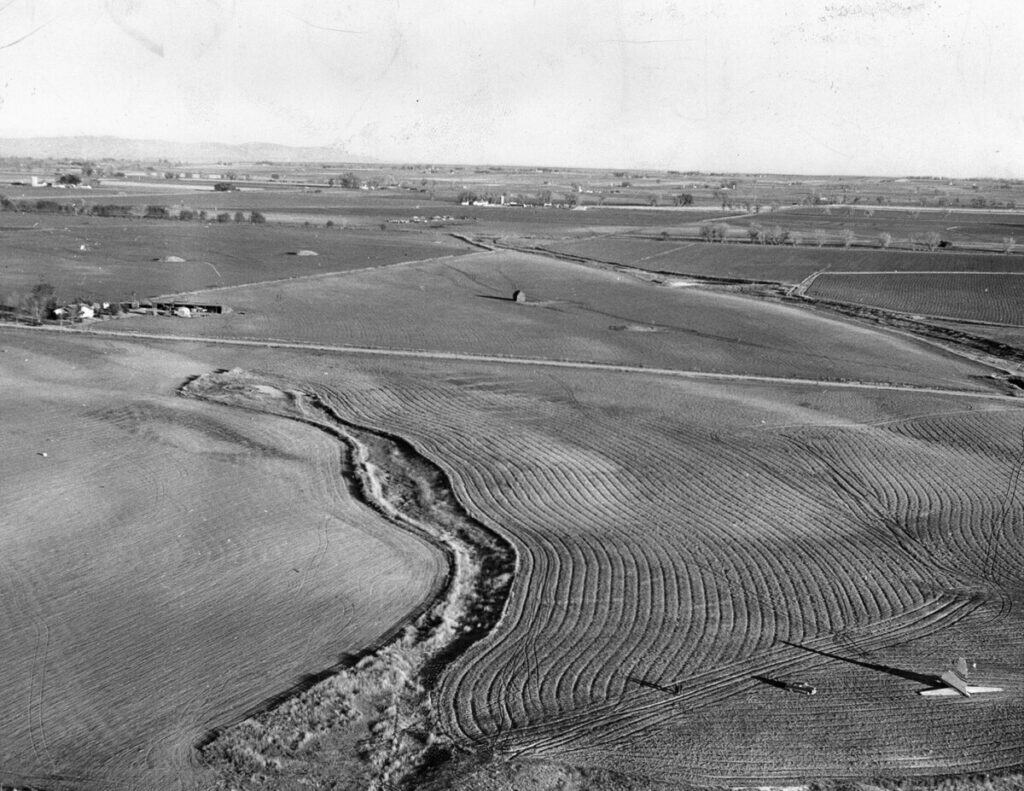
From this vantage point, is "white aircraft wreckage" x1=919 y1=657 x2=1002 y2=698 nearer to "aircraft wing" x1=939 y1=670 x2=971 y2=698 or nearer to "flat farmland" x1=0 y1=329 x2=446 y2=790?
"aircraft wing" x1=939 y1=670 x2=971 y2=698

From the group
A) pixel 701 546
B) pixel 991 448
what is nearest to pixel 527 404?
pixel 701 546

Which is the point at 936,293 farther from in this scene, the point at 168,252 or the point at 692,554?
the point at 168,252

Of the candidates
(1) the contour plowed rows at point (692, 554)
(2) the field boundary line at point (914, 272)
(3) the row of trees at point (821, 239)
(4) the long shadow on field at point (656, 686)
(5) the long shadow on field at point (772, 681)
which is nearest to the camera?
(1) the contour plowed rows at point (692, 554)

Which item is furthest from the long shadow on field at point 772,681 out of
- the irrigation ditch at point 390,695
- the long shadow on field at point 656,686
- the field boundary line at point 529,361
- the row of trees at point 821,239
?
the row of trees at point 821,239

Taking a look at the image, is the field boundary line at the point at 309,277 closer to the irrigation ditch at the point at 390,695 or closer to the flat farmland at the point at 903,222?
the irrigation ditch at the point at 390,695

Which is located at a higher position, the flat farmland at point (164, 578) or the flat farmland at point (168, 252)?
the flat farmland at point (168, 252)

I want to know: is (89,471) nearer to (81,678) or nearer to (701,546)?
(81,678)
